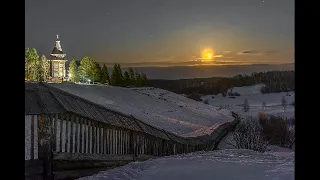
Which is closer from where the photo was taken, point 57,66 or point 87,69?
point 57,66

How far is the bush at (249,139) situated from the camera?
1089cm

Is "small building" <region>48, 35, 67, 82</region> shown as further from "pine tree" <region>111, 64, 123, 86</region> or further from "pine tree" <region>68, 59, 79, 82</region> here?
"pine tree" <region>111, 64, 123, 86</region>

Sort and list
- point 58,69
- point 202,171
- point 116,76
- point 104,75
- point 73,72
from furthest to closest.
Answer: point 116,76
point 104,75
point 73,72
point 58,69
point 202,171

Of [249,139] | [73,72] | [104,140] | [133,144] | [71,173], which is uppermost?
[73,72]

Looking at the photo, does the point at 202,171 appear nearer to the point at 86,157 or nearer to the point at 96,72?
the point at 86,157

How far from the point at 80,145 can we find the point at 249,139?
6.97 meters

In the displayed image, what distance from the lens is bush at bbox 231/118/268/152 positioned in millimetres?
10891

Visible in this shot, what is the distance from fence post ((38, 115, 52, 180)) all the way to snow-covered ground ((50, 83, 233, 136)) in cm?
565

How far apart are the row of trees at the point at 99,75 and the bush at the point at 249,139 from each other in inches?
304

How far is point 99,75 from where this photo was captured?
1811 cm

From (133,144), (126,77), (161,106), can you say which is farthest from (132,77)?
(133,144)

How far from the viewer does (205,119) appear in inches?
488
